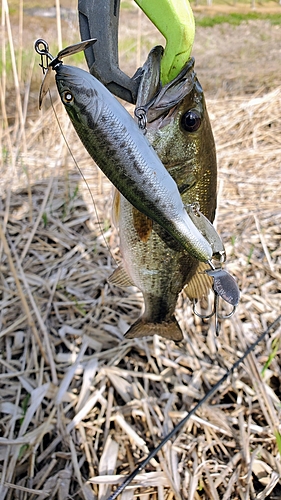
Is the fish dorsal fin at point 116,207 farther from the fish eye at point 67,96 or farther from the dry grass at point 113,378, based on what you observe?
the fish eye at point 67,96

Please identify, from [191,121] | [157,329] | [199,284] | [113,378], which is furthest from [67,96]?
[113,378]

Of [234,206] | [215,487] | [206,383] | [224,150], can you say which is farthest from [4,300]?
[224,150]

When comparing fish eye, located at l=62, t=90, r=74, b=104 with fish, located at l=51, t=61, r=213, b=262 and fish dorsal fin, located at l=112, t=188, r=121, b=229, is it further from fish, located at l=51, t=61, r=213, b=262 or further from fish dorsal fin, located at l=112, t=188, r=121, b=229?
fish dorsal fin, located at l=112, t=188, r=121, b=229

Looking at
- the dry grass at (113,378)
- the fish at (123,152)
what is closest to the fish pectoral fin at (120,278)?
the dry grass at (113,378)

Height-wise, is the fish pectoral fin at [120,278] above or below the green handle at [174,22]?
below

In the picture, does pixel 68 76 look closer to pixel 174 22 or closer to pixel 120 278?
pixel 174 22

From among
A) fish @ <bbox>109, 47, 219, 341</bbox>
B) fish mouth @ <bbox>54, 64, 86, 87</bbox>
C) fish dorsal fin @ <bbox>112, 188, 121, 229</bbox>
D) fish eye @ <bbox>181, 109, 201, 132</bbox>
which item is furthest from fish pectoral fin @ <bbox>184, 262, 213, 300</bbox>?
fish mouth @ <bbox>54, 64, 86, 87</bbox>

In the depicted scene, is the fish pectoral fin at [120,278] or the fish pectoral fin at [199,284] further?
the fish pectoral fin at [120,278]
